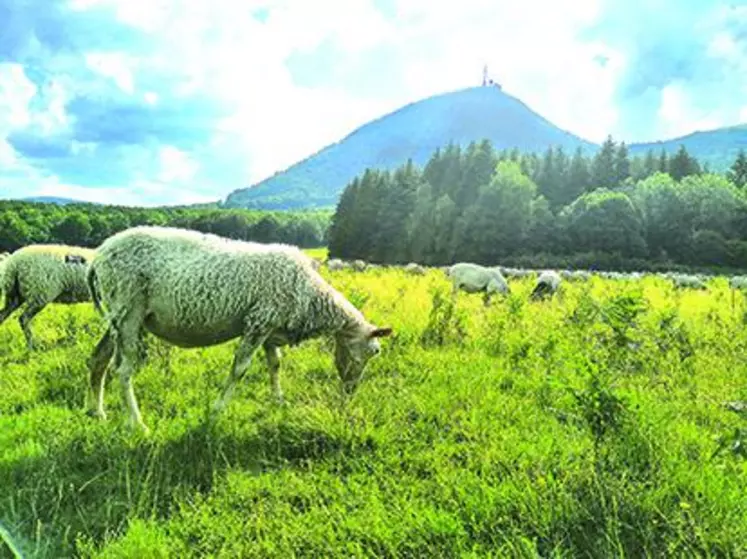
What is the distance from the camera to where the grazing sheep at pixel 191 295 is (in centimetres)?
743

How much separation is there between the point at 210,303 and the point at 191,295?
0.25 metres

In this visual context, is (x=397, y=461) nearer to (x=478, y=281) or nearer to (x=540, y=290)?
(x=540, y=290)

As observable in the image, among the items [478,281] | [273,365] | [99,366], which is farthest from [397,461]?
[478,281]

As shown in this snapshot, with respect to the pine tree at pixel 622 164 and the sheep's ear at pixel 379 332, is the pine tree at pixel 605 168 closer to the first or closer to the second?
the pine tree at pixel 622 164

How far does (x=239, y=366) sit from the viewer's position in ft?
24.2

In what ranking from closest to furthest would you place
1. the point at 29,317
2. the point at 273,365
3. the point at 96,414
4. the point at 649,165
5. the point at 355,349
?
the point at 96,414, the point at 273,365, the point at 355,349, the point at 29,317, the point at 649,165

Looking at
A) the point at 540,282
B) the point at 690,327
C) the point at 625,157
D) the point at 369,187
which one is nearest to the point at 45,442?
the point at 690,327

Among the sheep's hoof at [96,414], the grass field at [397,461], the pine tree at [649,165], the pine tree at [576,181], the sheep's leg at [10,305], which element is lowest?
the sheep's hoof at [96,414]

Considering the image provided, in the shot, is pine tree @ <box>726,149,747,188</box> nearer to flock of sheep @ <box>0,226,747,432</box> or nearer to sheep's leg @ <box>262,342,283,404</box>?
flock of sheep @ <box>0,226,747,432</box>

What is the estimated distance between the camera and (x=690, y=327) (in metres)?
13.1

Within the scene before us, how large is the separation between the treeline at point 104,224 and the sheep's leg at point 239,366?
106m

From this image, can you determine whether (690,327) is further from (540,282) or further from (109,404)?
(109,404)

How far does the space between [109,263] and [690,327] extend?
38.2 ft

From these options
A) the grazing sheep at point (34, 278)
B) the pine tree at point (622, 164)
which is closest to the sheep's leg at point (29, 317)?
the grazing sheep at point (34, 278)
